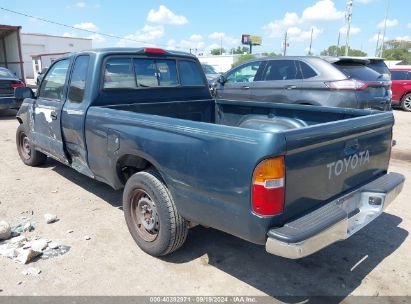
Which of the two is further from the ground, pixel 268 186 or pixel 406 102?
pixel 268 186

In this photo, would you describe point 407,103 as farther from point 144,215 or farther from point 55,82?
point 144,215

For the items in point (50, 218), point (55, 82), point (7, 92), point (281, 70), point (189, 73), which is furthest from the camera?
point (7, 92)

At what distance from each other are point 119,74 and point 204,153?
2101mm

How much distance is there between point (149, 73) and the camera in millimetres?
4473

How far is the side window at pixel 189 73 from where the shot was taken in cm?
483

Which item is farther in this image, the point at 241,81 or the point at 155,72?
the point at 241,81

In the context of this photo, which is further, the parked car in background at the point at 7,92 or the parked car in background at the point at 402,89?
the parked car in background at the point at 402,89

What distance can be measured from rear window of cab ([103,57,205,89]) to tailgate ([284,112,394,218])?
8.14ft

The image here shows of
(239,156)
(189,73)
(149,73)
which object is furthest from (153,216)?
(189,73)

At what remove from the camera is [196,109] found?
4832 millimetres

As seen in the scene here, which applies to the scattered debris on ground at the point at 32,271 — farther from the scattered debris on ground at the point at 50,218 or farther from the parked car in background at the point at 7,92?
the parked car in background at the point at 7,92

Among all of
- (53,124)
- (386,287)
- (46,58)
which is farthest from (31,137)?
(46,58)

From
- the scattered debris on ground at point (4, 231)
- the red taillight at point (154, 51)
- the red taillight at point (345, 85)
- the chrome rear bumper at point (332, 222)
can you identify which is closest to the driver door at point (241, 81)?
the red taillight at point (345, 85)

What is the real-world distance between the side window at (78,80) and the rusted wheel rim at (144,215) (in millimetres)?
1387
